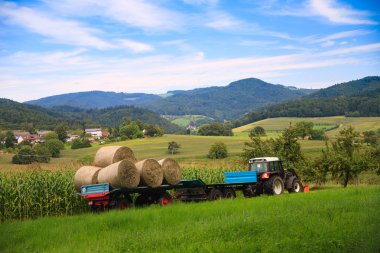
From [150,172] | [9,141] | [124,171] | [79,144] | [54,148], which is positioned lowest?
[150,172]

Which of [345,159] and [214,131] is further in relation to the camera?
[214,131]

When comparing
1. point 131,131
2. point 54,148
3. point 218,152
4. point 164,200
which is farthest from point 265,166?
point 131,131

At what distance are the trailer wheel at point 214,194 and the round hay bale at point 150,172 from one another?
2.98m

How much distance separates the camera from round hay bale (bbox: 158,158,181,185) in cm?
1981

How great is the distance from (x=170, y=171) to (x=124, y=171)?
9.31 ft

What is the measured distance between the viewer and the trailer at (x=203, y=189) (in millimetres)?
17672

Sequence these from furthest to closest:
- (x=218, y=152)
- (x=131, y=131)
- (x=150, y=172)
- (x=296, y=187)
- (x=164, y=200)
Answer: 1. (x=131, y=131)
2. (x=218, y=152)
3. (x=296, y=187)
4. (x=164, y=200)
5. (x=150, y=172)

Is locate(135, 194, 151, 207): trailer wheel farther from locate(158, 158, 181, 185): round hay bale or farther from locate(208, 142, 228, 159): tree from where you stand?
locate(208, 142, 228, 159): tree

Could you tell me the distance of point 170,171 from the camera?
786 inches

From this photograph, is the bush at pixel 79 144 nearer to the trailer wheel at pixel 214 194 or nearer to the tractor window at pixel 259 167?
the tractor window at pixel 259 167

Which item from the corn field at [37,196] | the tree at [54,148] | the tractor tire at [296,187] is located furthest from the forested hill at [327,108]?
the corn field at [37,196]

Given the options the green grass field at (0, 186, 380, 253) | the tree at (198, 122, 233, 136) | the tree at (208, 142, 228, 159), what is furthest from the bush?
the green grass field at (0, 186, 380, 253)

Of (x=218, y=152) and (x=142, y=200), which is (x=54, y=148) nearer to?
(x=218, y=152)

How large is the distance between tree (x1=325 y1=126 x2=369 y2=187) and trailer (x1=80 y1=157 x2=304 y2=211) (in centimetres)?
936
